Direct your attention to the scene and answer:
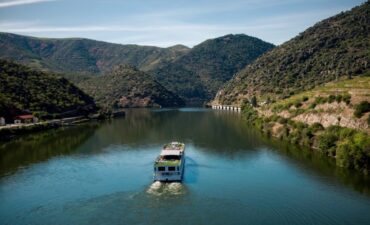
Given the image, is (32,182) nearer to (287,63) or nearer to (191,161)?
(191,161)

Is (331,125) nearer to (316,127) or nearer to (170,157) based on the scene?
(316,127)

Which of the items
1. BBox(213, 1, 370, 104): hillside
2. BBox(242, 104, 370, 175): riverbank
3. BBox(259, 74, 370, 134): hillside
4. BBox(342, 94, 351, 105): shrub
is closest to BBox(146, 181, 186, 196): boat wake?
BBox(242, 104, 370, 175): riverbank

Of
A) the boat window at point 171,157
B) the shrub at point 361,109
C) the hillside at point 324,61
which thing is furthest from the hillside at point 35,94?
A: the shrub at point 361,109

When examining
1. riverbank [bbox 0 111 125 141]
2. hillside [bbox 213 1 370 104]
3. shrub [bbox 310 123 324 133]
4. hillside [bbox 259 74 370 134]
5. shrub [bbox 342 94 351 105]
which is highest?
hillside [bbox 213 1 370 104]

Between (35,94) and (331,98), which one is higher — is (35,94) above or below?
above

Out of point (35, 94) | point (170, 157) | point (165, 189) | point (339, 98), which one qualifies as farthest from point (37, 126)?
point (339, 98)

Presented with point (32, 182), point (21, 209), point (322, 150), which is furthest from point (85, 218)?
point (322, 150)

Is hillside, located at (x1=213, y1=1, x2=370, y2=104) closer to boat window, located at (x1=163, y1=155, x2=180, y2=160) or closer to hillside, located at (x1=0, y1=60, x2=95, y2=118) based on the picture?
hillside, located at (x1=0, y1=60, x2=95, y2=118)

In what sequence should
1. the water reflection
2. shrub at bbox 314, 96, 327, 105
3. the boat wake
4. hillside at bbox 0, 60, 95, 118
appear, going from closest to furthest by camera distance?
the boat wake → the water reflection → shrub at bbox 314, 96, 327, 105 → hillside at bbox 0, 60, 95, 118
